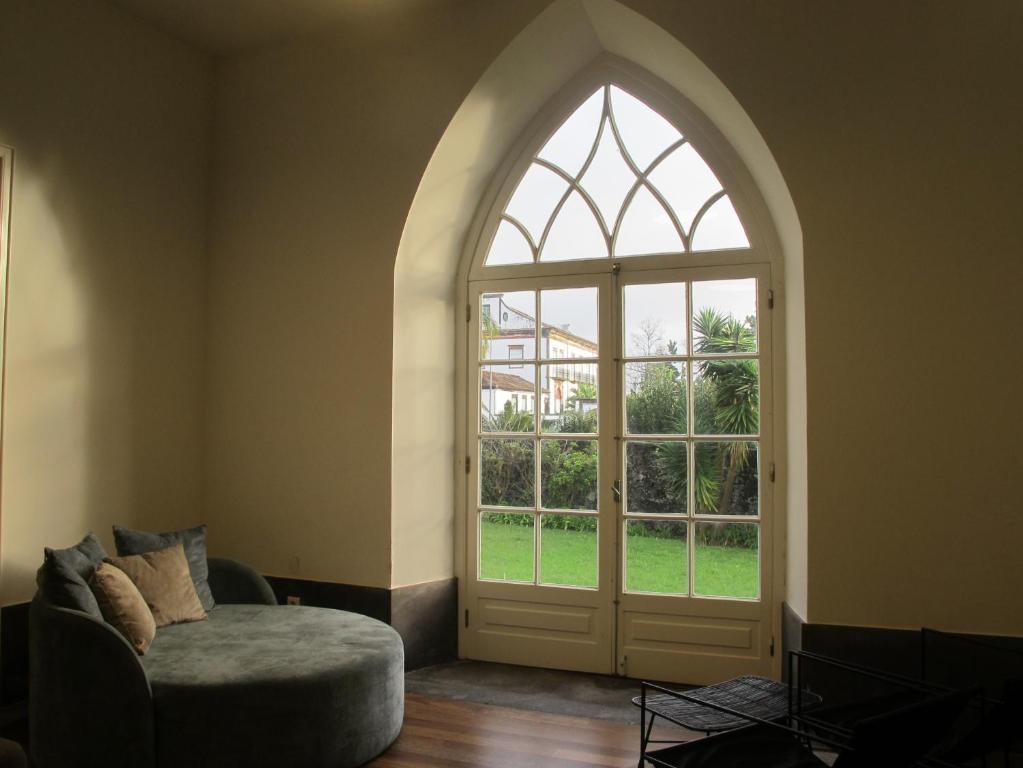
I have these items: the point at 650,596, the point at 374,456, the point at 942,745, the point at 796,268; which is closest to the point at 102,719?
the point at 374,456

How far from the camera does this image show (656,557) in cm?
444

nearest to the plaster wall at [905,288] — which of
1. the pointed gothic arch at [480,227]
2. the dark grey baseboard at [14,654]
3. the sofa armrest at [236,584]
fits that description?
the pointed gothic arch at [480,227]

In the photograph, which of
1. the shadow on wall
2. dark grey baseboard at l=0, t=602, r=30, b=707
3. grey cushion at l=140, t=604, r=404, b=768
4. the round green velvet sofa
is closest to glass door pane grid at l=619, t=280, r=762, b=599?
the shadow on wall


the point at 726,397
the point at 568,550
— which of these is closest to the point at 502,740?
the point at 568,550

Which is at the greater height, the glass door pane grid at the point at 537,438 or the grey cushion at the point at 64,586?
the glass door pane grid at the point at 537,438

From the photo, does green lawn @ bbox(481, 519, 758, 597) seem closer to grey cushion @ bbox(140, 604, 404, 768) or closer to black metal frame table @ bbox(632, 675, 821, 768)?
black metal frame table @ bbox(632, 675, 821, 768)

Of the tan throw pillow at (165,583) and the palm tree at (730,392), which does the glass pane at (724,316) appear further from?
the tan throw pillow at (165,583)

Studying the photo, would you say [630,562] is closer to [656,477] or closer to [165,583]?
[656,477]

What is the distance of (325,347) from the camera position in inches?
183

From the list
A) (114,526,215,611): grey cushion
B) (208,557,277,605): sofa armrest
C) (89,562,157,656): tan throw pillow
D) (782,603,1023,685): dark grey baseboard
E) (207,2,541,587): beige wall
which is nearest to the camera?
(89,562,157,656): tan throw pillow

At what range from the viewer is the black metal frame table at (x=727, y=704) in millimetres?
2848

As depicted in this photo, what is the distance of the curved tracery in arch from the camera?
4434mm

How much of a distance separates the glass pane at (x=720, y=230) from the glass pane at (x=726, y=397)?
622mm

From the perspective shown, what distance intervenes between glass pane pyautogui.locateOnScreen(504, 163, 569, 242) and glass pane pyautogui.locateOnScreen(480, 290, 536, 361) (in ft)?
1.24
